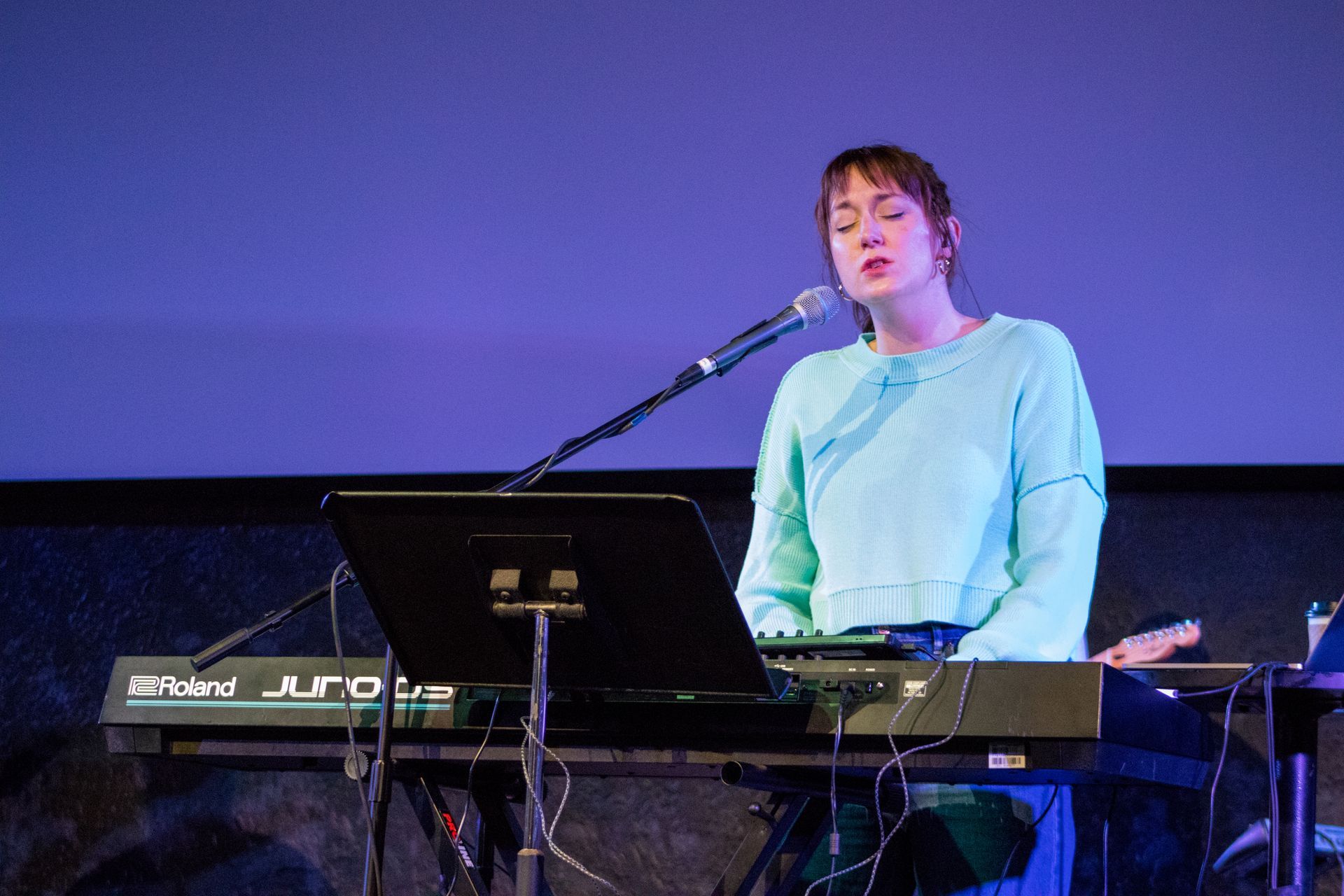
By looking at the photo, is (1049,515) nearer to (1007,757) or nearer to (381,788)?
(1007,757)

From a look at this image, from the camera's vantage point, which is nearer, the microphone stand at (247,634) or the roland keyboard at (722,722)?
the roland keyboard at (722,722)

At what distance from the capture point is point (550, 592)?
4.40ft

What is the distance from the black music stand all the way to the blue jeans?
34cm

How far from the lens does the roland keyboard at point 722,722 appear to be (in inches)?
52.9

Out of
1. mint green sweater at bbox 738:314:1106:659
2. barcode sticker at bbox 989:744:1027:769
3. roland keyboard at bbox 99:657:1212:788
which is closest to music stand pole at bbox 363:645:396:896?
roland keyboard at bbox 99:657:1212:788

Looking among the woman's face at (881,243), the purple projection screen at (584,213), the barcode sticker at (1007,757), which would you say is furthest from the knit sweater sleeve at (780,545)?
the purple projection screen at (584,213)

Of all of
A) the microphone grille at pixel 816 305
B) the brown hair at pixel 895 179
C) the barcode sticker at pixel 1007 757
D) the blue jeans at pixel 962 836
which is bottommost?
the blue jeans at pixel 962 836

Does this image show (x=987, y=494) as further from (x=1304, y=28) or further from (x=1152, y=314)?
(x=1304, y=28)

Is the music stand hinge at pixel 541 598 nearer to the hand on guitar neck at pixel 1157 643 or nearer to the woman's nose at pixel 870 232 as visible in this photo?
the woman's nose at pixel 870 232

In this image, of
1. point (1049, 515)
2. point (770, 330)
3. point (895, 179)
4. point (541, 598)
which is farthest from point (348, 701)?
point (895, 179)

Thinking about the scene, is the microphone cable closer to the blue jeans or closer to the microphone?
the microphone

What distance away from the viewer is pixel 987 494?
6.01ft

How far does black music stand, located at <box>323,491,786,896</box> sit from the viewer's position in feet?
4.23

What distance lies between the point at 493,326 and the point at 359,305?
0.33m
